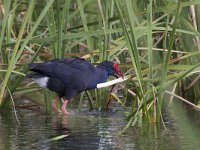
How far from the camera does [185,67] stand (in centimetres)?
620

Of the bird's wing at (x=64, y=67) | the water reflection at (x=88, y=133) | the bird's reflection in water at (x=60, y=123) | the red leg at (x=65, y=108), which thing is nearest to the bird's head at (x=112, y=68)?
the bird's wing at (x=64, y=67)

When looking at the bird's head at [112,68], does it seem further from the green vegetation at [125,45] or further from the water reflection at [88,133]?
the water reflection at [88,133]

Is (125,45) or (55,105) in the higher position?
(125,45)

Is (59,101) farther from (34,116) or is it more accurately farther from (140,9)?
(140,9)

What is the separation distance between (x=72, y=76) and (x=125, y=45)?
60 centimetres

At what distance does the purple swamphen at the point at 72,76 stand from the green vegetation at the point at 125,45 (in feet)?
0.34

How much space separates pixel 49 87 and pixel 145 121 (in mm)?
1070

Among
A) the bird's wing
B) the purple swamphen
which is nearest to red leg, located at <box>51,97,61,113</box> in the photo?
the purple swamphen

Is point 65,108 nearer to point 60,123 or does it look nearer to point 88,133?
point 60,123

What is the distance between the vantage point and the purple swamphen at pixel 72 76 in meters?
6.54

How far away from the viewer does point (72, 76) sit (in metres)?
6.72

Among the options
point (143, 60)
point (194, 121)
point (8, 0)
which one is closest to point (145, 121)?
point (194, 121)

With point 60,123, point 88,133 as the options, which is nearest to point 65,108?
point 60,123

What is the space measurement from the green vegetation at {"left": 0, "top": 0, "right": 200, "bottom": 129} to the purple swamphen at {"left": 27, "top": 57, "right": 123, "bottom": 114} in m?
0.10
